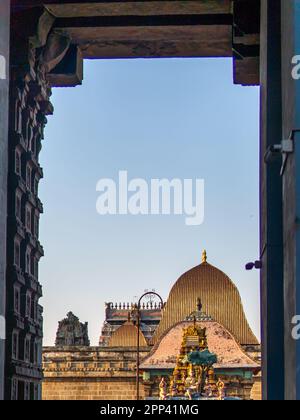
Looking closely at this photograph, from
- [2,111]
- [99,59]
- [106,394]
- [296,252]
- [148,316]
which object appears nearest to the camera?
[296,252]

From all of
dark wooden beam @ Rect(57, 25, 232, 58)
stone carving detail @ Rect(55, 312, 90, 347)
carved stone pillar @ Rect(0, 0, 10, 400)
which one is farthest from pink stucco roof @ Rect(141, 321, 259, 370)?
carved stone pillar @ Rect(0, 0, 10, 400)

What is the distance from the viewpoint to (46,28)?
24.8 metres

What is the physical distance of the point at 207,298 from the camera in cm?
6606

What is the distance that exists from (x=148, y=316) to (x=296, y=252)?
6791cm

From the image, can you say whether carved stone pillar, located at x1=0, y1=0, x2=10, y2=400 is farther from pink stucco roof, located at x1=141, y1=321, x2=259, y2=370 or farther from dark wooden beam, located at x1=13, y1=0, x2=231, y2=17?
pink stucco roof, located at x1=141, y1=321, x2=259, y2=370

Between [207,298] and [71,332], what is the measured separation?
11.3 meters

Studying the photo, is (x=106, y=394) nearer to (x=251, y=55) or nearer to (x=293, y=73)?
(x=251, y=55)

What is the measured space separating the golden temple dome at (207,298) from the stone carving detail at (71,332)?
8.53 meters

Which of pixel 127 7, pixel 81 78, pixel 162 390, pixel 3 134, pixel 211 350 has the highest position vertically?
pixel 127 7

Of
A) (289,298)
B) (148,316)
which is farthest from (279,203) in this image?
(148,316)

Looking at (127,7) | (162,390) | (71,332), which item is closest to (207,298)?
(71,332)

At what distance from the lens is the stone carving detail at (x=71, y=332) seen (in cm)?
7012

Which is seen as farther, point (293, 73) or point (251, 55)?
point (251, 55)

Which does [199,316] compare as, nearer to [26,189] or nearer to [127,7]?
[26,189]
